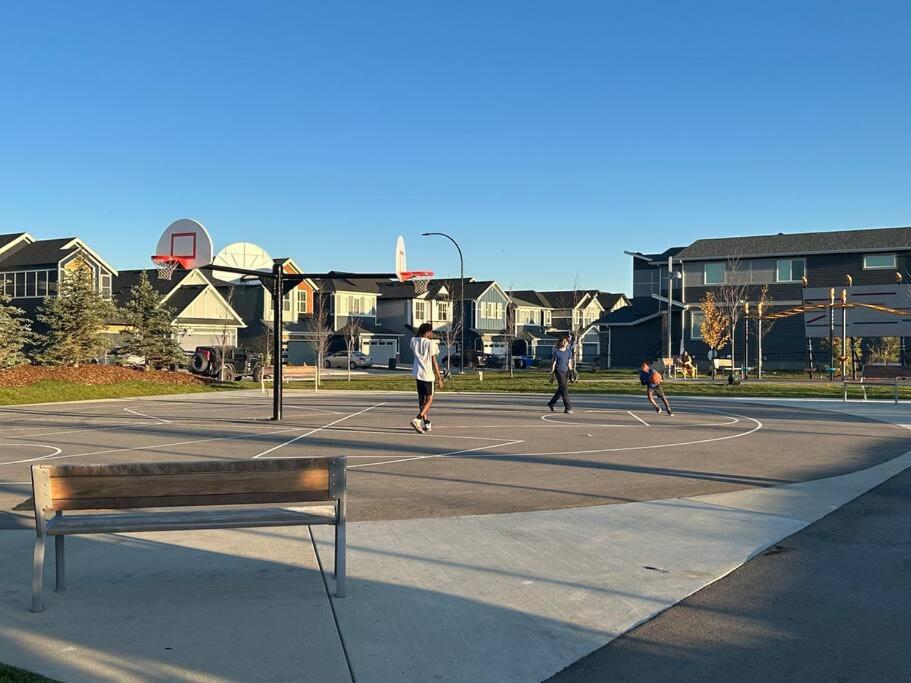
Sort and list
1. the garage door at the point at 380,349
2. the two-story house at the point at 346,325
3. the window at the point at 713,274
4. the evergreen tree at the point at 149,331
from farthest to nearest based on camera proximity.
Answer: the garage door at the point at 380,349
the two-story house at the point at 346,325
the window at the point at 713,274
the evergreen tree at the point at 149,331

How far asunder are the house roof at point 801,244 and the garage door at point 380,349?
98.1 feet

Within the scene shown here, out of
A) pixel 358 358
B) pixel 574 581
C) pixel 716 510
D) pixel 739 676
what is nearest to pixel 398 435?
pixel 716 510

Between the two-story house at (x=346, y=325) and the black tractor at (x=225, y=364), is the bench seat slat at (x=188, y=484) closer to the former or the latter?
the black tractor at (x=225, y=364)

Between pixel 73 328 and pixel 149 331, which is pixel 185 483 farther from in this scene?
pixel 149 331

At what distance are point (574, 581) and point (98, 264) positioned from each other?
56477 mm

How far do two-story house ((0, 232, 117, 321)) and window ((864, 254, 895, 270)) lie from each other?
4540cm

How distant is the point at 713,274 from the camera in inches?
2290

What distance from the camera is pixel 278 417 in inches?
765

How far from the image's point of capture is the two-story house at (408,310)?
81188 mm

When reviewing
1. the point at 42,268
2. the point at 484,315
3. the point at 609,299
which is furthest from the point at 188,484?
the point at 609,299

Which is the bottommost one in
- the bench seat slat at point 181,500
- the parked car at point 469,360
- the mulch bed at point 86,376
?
the bench seat slat at point 181,500

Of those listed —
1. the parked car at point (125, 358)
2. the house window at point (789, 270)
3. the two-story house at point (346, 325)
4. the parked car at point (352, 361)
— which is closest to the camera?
the parked car at point (125, 358)

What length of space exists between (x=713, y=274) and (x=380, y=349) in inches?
1267

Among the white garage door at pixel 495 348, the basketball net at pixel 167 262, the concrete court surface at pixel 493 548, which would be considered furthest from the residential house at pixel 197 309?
the concrete court surface at pixel 493 548
